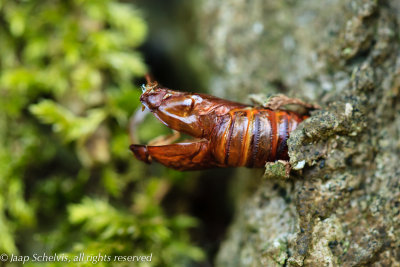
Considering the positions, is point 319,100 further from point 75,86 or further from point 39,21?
point 39,21

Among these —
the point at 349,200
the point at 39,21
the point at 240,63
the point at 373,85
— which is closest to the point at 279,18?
the point at 240,63

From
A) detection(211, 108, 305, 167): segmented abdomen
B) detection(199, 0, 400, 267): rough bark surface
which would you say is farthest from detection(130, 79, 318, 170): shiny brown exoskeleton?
detection(199, 0, 400, 267): rough bark surface

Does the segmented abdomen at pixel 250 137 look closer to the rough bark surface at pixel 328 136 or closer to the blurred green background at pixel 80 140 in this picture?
the rough bark surface at pixel 328 136

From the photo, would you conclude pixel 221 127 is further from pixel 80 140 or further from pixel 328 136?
pixel 80 140

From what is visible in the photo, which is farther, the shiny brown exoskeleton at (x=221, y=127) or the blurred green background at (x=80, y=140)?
the blurred green background at (x=80, y=140)

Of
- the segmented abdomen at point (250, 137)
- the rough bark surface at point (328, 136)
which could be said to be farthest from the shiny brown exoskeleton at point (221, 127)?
the rough bark surface at point (328, 136)

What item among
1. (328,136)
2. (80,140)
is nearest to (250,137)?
(328,136)

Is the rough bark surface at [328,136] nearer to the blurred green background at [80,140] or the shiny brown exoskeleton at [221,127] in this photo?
the shiny brown exoskeleton at [221,127]
